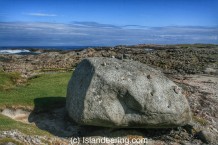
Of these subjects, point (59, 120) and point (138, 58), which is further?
point (138, 58)

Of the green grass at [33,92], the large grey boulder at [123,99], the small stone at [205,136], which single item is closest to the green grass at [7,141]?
the large grey boulder at [123,99]

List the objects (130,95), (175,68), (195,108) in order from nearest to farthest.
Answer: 1. (130,95)
2. (195,108)
3. (175,68)

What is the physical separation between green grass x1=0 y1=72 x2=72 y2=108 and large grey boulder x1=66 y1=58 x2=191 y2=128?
4.11m

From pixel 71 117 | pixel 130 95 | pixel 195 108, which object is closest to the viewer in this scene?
pixel 130 95

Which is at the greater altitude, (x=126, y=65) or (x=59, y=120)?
(x=126, y=65)

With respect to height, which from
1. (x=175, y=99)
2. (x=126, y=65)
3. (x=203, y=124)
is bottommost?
(x=203, y=124)

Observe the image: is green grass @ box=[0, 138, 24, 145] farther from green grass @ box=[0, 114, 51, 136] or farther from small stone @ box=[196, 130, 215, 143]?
small stone @ box=[196, 130, 215, 143]

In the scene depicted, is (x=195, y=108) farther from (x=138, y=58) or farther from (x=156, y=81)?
(x=138, y=58)

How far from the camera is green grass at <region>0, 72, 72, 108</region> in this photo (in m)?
24.9

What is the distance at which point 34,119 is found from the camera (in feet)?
78.8

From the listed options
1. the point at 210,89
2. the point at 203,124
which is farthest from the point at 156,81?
the point at 210,89

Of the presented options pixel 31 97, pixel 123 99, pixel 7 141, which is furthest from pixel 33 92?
pixel 7 141

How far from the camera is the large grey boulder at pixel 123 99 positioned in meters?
21.2

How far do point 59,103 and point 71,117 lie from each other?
335 cm
